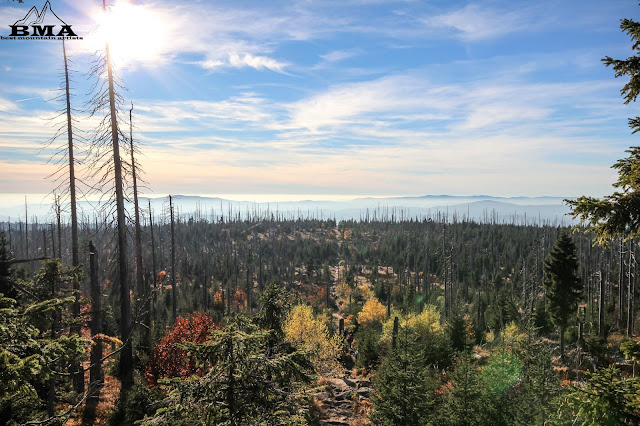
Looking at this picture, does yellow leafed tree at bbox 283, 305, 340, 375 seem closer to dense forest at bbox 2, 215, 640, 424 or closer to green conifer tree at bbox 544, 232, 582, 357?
dense forest at bbox 2, 215, 640, 424

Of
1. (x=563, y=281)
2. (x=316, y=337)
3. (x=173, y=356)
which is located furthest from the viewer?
(x=316, y=337)

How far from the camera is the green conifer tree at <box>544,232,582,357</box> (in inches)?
1101

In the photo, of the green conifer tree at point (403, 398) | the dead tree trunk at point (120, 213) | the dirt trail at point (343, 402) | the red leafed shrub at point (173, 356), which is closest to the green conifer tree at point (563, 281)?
the dirt trail at point (343, 402)

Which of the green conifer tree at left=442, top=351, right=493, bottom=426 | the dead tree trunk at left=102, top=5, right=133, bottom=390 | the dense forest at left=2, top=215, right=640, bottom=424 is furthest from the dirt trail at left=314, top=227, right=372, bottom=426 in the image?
the dead tree trunk at left=102, top=5, right=133, bottom=390

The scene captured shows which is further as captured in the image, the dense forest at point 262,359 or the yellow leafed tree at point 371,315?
the yellow leafed tree at point 371,315

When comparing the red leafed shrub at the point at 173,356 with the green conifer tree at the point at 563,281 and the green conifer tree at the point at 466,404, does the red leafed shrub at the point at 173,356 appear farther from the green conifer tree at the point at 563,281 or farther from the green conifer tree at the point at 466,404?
the green conifer tree at the point at 563,281

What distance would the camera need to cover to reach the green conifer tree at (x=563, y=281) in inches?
1101

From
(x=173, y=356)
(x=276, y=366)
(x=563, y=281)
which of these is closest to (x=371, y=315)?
(x=563, y=281)

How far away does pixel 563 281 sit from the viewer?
2839 cm

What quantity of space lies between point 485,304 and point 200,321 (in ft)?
171

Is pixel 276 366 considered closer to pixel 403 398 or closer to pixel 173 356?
pixel 403 398

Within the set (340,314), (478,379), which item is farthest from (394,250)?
(478,379)

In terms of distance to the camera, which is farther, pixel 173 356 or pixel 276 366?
pixel 173 356

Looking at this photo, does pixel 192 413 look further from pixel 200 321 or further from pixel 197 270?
pixel 197 270
